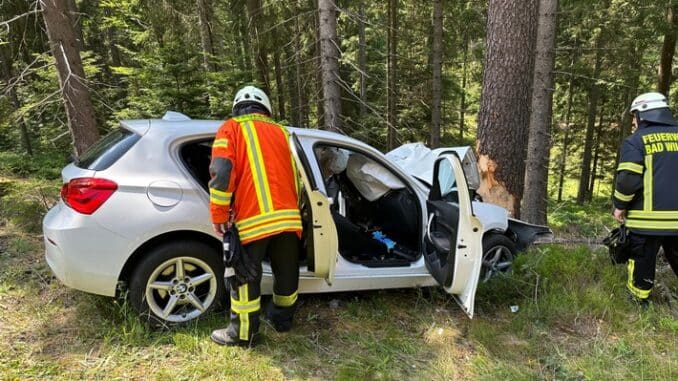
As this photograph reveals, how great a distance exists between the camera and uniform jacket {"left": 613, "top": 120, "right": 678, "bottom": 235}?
362 centimetres

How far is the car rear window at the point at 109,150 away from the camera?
3.25 m

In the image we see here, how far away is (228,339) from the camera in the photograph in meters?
3.21

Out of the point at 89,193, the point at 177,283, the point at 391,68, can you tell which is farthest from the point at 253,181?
the point at 391,68

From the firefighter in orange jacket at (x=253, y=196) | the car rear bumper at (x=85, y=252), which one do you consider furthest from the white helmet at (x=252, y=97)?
the car rear bumper at (x=85, y=252)

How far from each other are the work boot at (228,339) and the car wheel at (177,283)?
0.29 m

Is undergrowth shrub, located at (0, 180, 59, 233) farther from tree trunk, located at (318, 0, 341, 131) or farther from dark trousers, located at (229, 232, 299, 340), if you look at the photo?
tree trunk, located at (318, 0, 341, 131)

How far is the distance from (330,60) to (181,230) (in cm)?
368

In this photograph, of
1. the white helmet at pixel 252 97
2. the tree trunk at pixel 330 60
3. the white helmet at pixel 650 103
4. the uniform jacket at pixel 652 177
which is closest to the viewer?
the white helmet at pixel 252 97

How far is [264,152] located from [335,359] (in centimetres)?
162

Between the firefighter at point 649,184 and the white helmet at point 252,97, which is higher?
the white helmet at point 252,97

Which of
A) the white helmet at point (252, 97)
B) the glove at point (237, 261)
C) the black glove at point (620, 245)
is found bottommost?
the black glove at point (620, 245)

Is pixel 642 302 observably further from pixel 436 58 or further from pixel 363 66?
pixel 363 66

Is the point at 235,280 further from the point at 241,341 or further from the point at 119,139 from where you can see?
the point at 119,139

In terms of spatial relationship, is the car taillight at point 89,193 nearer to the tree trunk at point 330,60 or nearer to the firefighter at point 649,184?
the tree trunk at point 330,60
